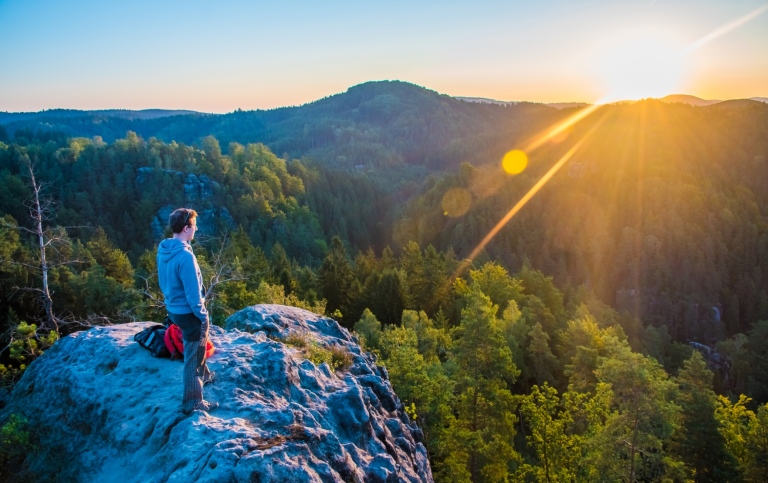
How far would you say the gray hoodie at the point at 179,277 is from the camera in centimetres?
668

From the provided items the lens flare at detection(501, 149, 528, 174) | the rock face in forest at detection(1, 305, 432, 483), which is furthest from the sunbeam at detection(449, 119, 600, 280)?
the rock face in forest at detection(1, 305, 432, 483)

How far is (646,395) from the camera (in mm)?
17453

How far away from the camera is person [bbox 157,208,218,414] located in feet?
21.9

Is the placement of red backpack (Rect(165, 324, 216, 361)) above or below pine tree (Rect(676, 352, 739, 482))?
above

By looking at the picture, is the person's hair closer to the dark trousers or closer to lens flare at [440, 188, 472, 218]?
the dark trousers

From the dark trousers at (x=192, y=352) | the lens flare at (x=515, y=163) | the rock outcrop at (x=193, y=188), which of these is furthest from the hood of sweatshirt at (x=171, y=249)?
the lens flare at (x=515, y=163)

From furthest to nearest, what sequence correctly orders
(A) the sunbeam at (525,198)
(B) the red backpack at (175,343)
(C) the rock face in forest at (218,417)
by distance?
(A) the sunbeam at (525,198), (B) the red backpack at (175,343), (C) the rock face in forest at (218,417)

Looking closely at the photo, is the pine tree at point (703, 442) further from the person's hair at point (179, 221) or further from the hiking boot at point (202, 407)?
the person's hair at point (179, 221)

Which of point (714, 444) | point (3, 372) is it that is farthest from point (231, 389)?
point (714, 444)

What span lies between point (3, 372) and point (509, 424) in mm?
19724

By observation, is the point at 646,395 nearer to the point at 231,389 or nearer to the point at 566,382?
the point at 231,389

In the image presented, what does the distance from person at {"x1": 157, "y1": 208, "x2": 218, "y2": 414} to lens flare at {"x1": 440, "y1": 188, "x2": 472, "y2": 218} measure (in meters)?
102

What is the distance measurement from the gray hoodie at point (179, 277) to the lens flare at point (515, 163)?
12521cm

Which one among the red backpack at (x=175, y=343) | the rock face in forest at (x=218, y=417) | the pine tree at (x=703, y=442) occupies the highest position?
the red backpack at (x=175, y=343)
